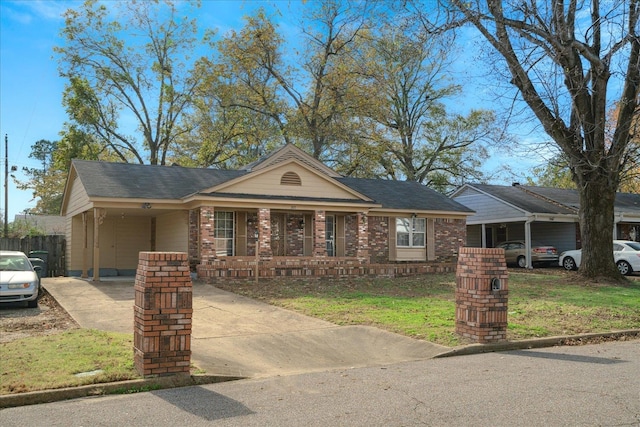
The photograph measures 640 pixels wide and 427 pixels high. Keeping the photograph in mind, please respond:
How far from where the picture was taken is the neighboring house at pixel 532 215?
93.1 ft

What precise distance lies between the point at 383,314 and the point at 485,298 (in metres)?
3.01

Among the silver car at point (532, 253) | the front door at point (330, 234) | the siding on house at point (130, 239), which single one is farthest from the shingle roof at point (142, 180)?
the silver car at point (532, 253)

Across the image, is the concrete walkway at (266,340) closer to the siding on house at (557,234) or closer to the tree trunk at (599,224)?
the tree trunk at (599,224)

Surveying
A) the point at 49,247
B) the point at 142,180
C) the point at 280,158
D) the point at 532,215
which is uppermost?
the point at 280,158

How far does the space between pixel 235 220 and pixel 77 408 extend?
15.4 metres

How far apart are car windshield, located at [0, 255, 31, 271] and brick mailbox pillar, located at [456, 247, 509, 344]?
11.3 metres

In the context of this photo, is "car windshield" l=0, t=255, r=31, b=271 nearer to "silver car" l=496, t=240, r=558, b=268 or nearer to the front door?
the front door

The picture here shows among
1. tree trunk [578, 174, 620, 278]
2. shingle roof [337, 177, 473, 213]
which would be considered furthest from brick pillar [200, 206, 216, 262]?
tree trunk [578, 174, 620, 278]

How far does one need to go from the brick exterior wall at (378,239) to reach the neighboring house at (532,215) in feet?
25.7

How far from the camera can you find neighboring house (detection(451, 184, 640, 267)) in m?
28.4

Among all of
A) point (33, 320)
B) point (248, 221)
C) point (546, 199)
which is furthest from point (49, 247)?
point (546, 199)

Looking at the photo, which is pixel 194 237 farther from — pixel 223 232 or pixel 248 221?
pixel 248 221

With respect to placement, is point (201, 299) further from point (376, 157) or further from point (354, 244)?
point (376, 157)

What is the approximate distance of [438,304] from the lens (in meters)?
13.5
